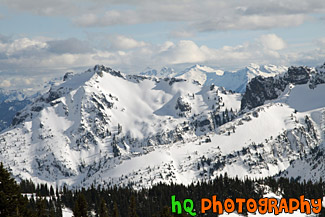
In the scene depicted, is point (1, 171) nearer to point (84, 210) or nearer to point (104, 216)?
point (84, 210)

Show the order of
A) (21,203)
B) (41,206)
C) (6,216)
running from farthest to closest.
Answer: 1. (41,206)
2. (21,203)
3. (6,216)

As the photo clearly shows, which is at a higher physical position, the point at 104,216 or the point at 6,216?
the point at 6,216

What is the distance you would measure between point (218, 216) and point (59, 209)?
7529 centimetres

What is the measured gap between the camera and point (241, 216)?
199125 mm

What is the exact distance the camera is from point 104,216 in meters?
113

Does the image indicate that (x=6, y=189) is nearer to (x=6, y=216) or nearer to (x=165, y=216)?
(x=6, y=216)

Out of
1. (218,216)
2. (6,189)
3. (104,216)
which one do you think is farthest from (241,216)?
(6,189)

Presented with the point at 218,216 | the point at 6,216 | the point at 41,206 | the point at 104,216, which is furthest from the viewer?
the point at 218,216

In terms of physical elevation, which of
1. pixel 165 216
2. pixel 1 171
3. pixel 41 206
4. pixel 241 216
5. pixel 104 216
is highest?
pixel 1 171

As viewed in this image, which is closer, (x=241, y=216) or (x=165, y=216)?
(x=165, y=216)

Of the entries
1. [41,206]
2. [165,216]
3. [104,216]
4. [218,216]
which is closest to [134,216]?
[104,216]

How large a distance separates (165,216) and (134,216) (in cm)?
4805

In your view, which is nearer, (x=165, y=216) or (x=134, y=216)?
(x=165, y=216)

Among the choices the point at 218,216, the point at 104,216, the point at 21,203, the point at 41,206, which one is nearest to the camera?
the point at 21,203
